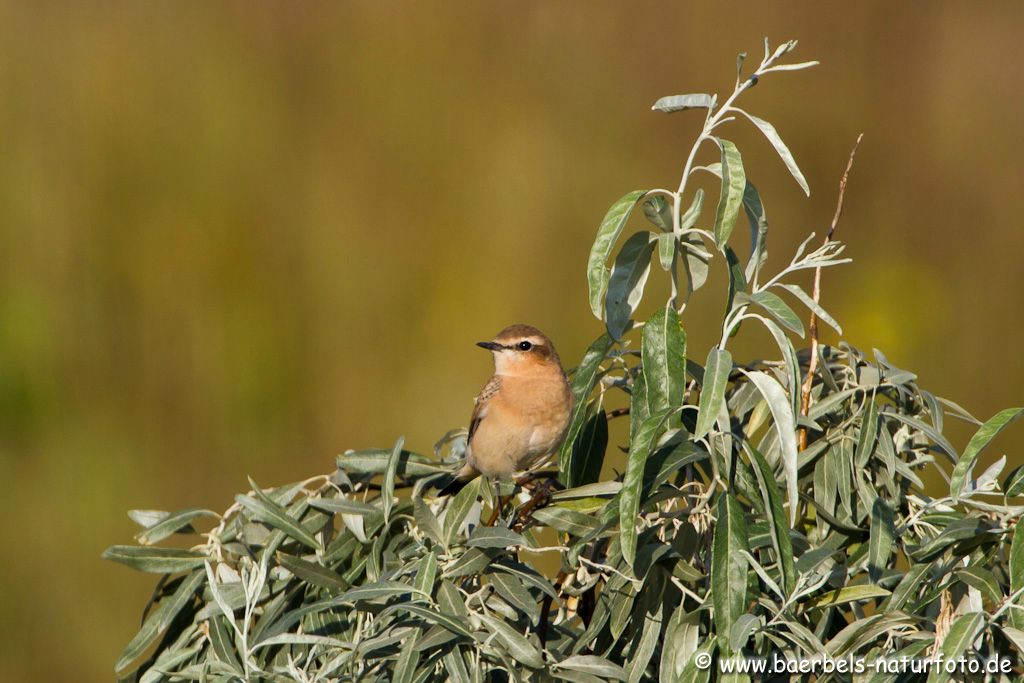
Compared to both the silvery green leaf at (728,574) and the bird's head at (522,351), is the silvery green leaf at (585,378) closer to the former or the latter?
the silvery green leaf at (728,574)

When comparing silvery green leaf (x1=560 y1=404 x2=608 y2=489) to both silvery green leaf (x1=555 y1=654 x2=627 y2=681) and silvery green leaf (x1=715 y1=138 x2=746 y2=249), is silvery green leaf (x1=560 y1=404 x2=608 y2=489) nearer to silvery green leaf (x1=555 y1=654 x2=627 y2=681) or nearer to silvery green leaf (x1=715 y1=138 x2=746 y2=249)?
silvery green leaf (x1=555 y1=654 x2=627 y2=681)

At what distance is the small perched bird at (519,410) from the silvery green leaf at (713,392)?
39.3 inches

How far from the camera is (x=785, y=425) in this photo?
1181 mm

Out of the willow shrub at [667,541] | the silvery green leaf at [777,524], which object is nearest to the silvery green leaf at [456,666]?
the willow shrub at [667,541]

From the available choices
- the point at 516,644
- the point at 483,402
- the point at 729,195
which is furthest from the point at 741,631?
the point at 483,402

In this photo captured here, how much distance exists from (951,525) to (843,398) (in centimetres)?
34

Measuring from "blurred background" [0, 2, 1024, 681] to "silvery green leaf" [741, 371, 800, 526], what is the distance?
2540mm

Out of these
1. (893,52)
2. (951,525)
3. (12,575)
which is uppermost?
(893,52)

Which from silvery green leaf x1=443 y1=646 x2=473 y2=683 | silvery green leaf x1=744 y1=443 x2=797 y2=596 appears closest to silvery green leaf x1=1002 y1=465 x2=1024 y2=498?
silvery green leaf x1=744 y1=443 x2=797 y2=596

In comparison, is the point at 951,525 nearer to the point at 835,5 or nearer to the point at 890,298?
the point at 890,298

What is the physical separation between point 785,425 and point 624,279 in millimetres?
359

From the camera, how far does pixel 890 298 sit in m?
3.76

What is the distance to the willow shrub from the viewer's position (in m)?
1.26

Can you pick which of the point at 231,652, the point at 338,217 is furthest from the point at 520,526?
the point at 338,217
